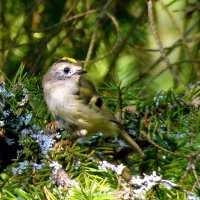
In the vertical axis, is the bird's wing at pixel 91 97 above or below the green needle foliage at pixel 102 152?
above

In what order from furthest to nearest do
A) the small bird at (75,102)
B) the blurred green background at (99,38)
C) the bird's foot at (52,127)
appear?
the blurred green background at (99,38) < the small bird at (75,102) < the bird's foot at (52,127)

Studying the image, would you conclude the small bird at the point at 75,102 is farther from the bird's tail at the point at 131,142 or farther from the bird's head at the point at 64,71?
the bird's tail at the point at 131,142

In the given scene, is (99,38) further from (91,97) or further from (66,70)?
(91,97)

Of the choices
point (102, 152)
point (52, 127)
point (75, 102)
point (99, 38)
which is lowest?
point (102, 152)

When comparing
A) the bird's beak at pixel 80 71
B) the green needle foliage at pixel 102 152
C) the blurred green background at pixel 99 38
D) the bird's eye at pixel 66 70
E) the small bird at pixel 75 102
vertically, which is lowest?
the green needle foliage at pixel 102 152

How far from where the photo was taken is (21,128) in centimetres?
221

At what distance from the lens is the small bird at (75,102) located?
2.86m

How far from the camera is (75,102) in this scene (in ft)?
10.2

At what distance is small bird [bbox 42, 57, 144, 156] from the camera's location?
286 centimetres

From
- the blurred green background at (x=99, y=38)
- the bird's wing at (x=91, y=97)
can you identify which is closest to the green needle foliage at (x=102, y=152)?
the bird's wing at (x=91, y=97)

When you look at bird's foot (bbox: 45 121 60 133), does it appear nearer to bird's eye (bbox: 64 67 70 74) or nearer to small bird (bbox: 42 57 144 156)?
small bird (bbox: 42 57 144 156)

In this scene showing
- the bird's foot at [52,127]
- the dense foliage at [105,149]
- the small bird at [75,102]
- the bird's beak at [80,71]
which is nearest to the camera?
the dense foliage at [105,149]

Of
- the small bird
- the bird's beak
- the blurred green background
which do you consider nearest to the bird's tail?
the small bird

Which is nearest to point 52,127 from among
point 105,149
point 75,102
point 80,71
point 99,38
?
point 105,149
